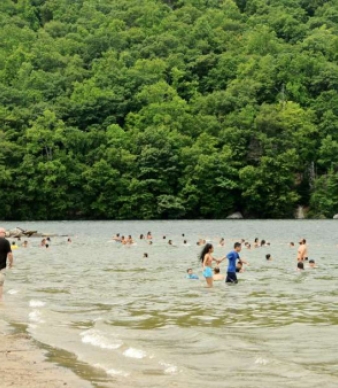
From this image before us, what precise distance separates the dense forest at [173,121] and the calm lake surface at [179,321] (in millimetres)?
58850

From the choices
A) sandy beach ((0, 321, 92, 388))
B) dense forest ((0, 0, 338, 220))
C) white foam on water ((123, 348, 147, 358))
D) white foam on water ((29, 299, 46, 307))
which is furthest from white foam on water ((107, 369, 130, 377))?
dense forest ((0, 0, 338, 220))

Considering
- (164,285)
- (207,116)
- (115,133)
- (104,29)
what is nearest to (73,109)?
(115,133)

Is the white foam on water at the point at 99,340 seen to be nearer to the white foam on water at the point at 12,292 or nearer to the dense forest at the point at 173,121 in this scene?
the white foam on water at the point at 12,292

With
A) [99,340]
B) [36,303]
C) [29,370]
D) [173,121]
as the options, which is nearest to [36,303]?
[36,303]

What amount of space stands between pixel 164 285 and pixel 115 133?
3089 inches

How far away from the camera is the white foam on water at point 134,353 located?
45.2 ft

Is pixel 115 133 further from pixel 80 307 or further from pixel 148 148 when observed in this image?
pixel 80 307

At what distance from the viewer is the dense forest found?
96.2 meters

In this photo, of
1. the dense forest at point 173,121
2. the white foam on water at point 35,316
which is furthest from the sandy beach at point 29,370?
the dense forest at point 173,121

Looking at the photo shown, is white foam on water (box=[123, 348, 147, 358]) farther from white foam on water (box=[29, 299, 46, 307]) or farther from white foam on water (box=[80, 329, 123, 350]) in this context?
white foam on water (box=[29, 299, 46, 307])

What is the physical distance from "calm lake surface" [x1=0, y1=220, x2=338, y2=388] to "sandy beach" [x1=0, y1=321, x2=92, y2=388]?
33 centimetres

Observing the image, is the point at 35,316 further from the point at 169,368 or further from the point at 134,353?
the point at 169,368

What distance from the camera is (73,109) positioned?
111 m

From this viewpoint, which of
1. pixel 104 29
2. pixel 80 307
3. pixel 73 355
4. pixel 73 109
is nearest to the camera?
pixel 73 355
